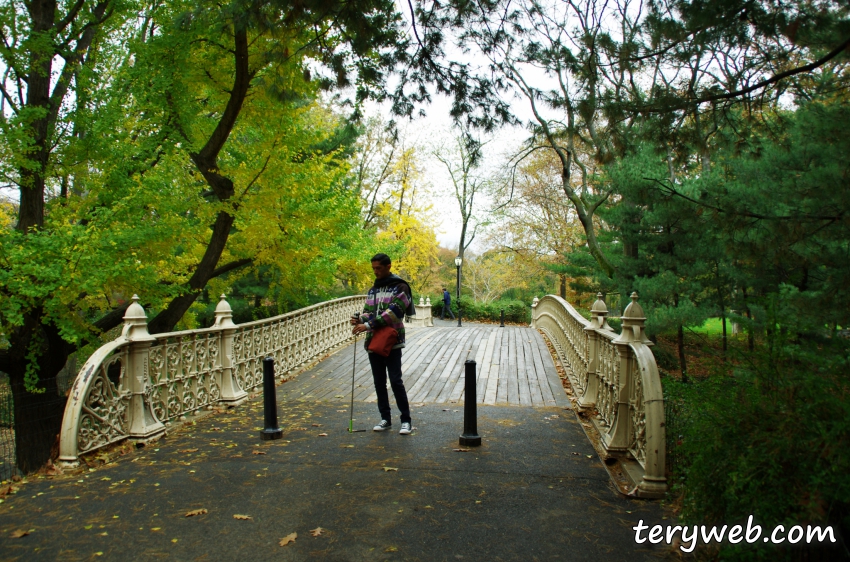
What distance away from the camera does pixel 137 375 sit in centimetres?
590

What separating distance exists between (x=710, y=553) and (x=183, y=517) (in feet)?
10.8

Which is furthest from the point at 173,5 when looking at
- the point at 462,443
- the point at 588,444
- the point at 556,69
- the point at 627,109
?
the point at 588,444

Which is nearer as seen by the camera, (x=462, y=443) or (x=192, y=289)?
(x=462, y=443)

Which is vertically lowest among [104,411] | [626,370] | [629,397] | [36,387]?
[36,387]

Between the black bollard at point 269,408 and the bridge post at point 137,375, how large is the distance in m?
1.16

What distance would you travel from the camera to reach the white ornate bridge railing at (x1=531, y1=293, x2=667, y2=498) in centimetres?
419

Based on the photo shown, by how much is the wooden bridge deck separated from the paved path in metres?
2.33

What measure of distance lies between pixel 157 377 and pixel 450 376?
17.5 feet

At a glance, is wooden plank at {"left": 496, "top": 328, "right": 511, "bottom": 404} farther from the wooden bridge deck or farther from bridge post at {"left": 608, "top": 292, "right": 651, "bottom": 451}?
bridge post at {"left": 608, "top": 292, "right": 651, "bottom": 451}

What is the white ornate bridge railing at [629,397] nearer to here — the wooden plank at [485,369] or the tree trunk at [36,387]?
the wooden plank at [485,369]

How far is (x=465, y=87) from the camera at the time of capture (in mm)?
7039

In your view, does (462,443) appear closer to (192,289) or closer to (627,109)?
(627,109)

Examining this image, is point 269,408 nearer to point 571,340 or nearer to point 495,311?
point 571,340

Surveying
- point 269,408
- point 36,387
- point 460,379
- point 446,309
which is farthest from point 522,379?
point 446,309
